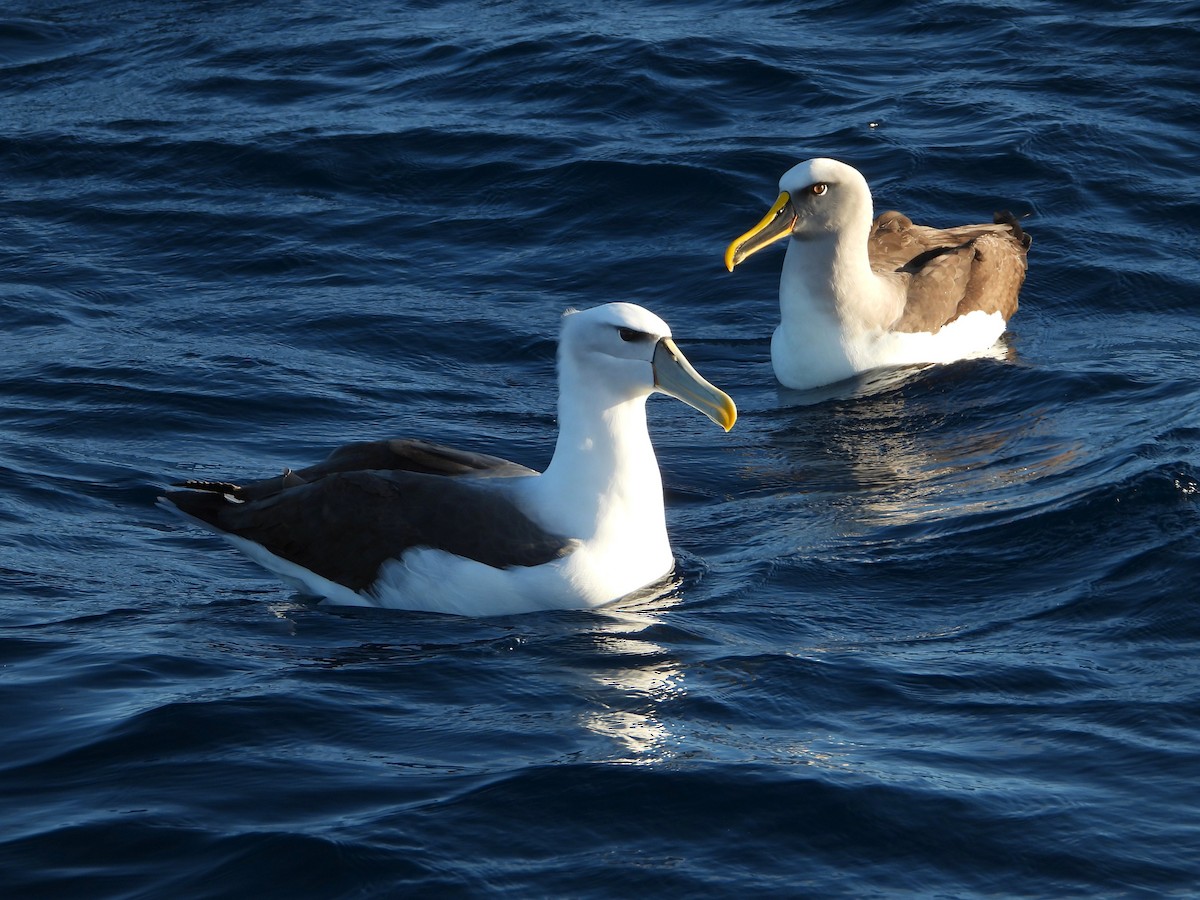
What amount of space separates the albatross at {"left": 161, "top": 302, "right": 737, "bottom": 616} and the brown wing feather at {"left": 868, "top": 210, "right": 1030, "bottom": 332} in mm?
4246

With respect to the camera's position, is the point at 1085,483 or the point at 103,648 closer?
the point at 103,648

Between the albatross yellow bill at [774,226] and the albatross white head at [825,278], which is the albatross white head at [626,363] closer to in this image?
the albatross white head at [825,278]

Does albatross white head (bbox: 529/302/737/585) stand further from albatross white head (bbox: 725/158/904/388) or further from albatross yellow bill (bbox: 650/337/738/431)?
albatross white head (bbox: 725/158/904/388)

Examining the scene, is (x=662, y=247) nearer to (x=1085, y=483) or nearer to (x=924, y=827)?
(x=1085, y=483)

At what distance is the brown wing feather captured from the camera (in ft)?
40.7

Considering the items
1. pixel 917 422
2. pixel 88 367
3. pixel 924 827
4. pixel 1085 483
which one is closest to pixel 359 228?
pixel 88 367

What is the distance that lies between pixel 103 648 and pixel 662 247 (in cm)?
793

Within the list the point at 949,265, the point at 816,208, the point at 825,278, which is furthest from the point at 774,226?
the point at 949,265

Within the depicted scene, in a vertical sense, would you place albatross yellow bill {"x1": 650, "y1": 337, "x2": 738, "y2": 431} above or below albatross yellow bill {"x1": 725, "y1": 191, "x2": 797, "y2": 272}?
below

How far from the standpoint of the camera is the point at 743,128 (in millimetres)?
16859

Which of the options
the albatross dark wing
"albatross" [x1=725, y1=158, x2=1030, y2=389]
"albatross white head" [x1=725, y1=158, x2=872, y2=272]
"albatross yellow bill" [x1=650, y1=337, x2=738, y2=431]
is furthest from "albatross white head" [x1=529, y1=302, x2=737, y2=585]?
"albatross white head" [x1=725, y1=158, x2=872, y2=272]

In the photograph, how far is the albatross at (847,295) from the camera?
39.9 feet

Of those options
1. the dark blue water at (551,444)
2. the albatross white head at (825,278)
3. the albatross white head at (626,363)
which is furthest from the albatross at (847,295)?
the albatross white head at (626,363)

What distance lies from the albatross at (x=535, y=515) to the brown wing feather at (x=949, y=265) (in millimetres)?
4246
